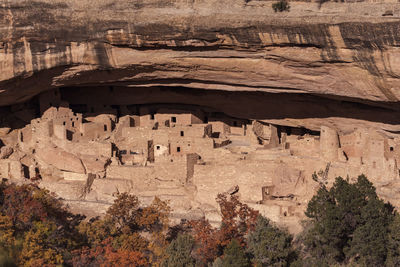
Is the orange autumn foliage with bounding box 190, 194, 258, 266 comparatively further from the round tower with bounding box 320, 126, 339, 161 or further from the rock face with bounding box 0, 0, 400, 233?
the round tower with bounding box 320, 126, 339, 161

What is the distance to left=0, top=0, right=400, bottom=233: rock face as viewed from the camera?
62.3ft

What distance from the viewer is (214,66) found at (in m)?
21.2

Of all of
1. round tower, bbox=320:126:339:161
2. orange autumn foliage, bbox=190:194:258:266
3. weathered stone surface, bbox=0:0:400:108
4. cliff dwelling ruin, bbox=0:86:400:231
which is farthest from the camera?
round tower, bbox=320:126:339:161

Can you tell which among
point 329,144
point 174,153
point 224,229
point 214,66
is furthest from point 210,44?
point 224,229

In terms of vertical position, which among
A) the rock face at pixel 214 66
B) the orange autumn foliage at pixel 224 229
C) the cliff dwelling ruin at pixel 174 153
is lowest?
the orange autumn foliage at pixel 224 229

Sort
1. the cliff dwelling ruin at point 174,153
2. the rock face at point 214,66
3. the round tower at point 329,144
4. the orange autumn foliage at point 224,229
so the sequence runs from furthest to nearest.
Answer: the round tower at point 329,144, the cliff dwelling ruin at point 174,153, the orange autumn foliage at point 224,229, the rock face at point 214,66

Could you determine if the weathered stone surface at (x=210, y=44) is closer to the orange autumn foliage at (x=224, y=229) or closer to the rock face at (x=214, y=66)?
the rock face at (x=214, y=66)

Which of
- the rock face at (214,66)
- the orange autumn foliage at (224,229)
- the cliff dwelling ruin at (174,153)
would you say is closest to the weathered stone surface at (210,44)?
the rock face at (214,66)

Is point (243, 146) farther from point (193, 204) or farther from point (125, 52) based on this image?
point (125, 52)

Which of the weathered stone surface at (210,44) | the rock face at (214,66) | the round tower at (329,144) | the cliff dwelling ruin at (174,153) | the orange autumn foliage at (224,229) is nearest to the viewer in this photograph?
the weathered stone surface at (210,44)

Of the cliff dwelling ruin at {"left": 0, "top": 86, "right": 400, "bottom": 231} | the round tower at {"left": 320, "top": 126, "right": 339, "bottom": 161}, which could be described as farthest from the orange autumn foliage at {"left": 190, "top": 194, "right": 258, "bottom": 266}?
the round tower at {"left": 320, "top": 126, "right": 339, "bottom": 161}

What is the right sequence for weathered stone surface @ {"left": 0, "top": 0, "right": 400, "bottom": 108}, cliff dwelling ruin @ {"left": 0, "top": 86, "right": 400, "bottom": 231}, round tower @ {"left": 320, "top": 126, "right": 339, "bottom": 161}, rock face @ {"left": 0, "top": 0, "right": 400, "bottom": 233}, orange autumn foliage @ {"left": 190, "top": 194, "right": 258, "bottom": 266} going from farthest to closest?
round tower @ {"left": 320, "top": 126, "right": 339, "bottom": 161} < cliff dwelling ruin @ {"left": 0, "top": 86, "right": 400, "bottom": 231} < orange autumn foliage @ {"left": 190, "top": 194, "right": 258, "bottom": 266} < rock face @ {"left": 0, "top": 0, "right": 400, "bottom": 233} < weathered stone surface @ {"left": 0, "top": 0, "right": 400, "bottom": 108}

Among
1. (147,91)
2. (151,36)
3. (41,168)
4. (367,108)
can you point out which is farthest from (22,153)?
(367,108)

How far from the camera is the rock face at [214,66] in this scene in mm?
18984
